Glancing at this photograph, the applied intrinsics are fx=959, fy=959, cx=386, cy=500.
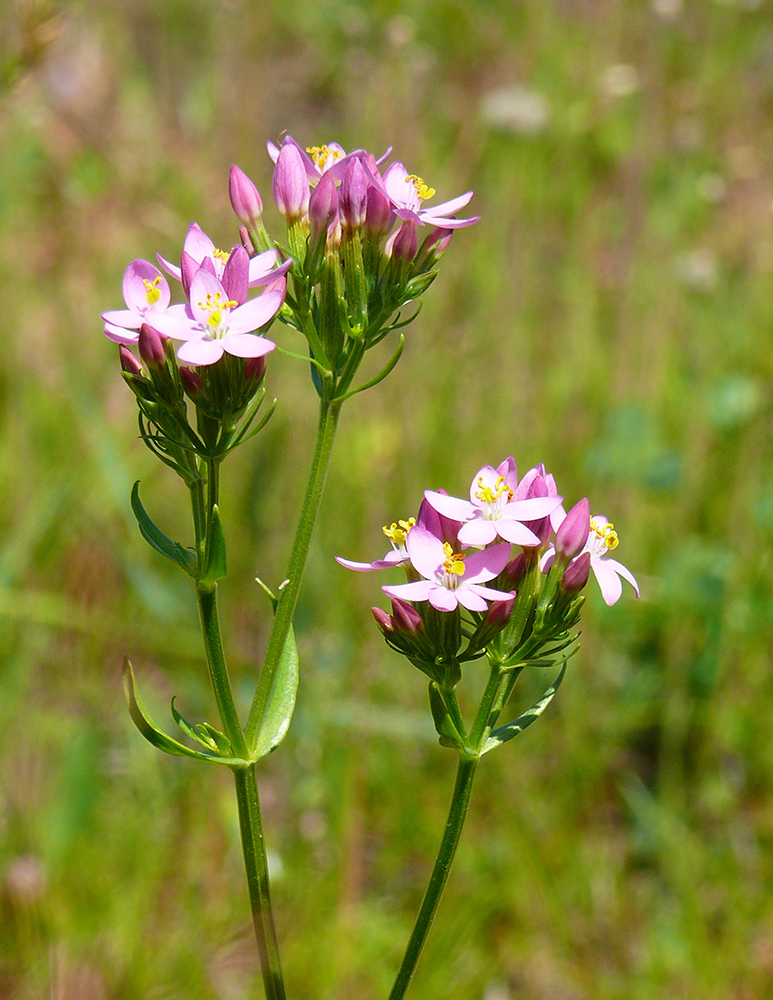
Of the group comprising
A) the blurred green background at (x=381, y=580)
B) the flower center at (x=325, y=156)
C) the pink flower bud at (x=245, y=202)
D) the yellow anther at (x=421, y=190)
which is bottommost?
the blurred green background at (x=381, y=580)

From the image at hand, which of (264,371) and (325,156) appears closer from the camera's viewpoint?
(264,371)

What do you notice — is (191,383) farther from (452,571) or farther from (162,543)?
(452,571)

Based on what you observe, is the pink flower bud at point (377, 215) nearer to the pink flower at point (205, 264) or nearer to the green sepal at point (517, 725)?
the pink flower at point (205, 264)

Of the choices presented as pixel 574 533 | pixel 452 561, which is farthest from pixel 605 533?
pixel 452 561

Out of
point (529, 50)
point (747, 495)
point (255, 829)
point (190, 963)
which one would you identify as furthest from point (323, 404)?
point (529, 50)

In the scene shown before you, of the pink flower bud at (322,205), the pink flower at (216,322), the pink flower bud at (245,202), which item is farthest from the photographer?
the pink flower bud at (245,202)

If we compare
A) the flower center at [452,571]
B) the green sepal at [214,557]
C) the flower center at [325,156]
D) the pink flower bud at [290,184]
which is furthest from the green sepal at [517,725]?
the flower center at [325,156]
